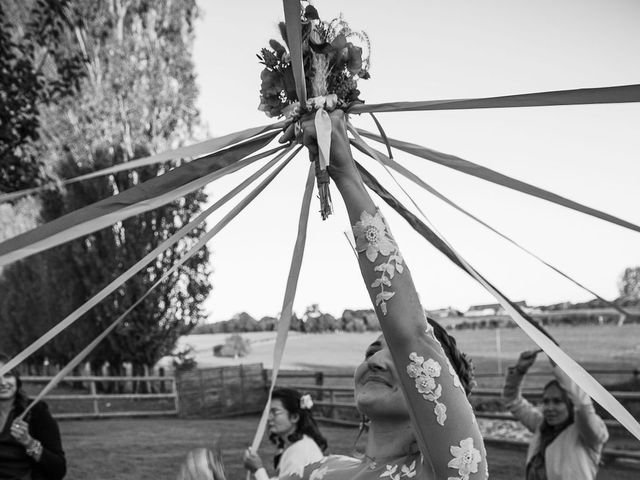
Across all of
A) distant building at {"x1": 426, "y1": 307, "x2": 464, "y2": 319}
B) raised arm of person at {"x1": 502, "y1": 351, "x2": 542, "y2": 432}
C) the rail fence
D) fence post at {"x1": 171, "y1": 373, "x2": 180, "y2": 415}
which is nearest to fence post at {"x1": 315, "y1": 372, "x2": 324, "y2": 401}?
the rail fence

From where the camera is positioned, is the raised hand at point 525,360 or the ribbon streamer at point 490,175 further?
the raised hand at point 525,360

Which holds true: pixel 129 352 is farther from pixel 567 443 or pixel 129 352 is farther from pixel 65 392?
→ pixel 567 443

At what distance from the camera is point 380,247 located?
1.55 metres

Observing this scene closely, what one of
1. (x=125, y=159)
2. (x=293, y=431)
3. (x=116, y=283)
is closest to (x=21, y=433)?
(x=293, y=431)

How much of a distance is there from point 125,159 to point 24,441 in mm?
18854

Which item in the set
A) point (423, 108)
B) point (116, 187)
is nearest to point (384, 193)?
point (423, 108)

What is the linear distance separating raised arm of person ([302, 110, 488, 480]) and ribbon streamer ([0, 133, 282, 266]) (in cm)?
37

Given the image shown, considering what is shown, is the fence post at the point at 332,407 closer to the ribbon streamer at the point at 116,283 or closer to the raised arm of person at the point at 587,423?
the raised arm of person at the point at 587,423

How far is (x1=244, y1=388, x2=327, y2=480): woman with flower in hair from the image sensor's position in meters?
5.18

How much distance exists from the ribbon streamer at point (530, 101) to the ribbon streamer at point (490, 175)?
16 centimetres

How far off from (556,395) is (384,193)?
3.07 meters

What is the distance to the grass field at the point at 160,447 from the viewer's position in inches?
437

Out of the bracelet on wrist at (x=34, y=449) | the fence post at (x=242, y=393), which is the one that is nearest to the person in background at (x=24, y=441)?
the bracelet on wrist at (x=34, y=449)

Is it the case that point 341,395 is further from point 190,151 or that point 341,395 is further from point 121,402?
point 190,151
